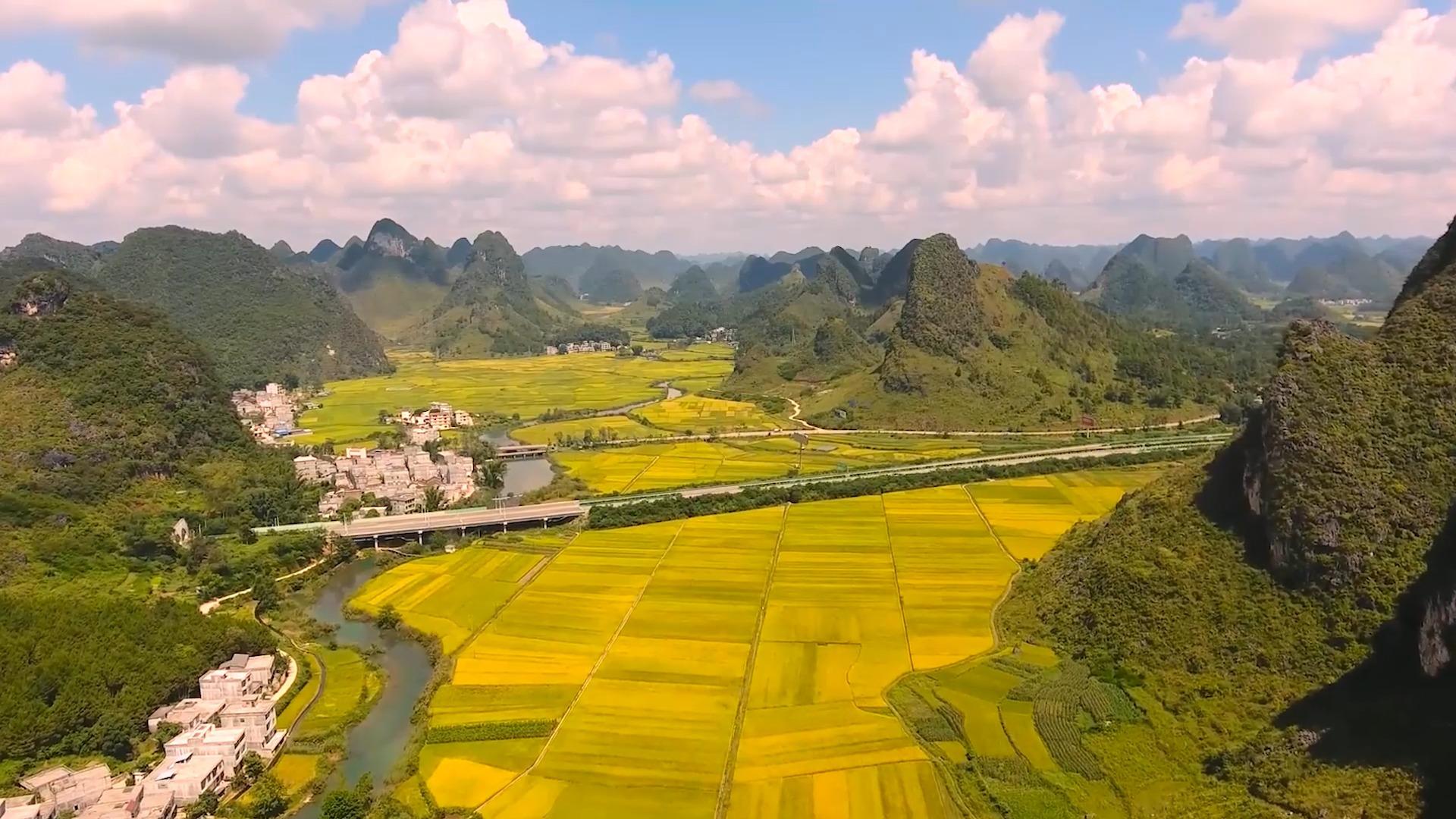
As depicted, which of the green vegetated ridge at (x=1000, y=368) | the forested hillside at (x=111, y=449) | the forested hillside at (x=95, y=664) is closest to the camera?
the forested hillside at (x=95, y=664)

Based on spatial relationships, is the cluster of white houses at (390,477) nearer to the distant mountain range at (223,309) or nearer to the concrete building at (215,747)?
the concrete building at (215,747)


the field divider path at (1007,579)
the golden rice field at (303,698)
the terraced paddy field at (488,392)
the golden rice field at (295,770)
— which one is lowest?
the golden rice field at (295,770)

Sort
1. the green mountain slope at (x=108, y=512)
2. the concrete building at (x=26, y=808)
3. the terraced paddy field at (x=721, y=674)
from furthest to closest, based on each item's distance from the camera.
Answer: the green mountain slope at (x=108, y=512) → the terraced paddy field at (x=721, y=674) → the concrete building at (x=26, y=808)

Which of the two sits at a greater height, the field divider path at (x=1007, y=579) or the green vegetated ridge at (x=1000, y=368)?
the green vegetated ridge at (x=1000, y=368)

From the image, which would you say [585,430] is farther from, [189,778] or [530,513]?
[189,778]

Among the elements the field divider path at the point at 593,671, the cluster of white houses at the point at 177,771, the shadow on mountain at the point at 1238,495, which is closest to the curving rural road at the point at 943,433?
the field divider path at the point at 593,671

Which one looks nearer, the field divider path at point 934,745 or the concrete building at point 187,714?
the field divider path at point 934,745

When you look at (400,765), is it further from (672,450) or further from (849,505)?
(672,450)

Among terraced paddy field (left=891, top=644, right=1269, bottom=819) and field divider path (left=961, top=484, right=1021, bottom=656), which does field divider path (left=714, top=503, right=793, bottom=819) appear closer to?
terraced paddy field (left=891, top=644, right=1269, bottom=819)
